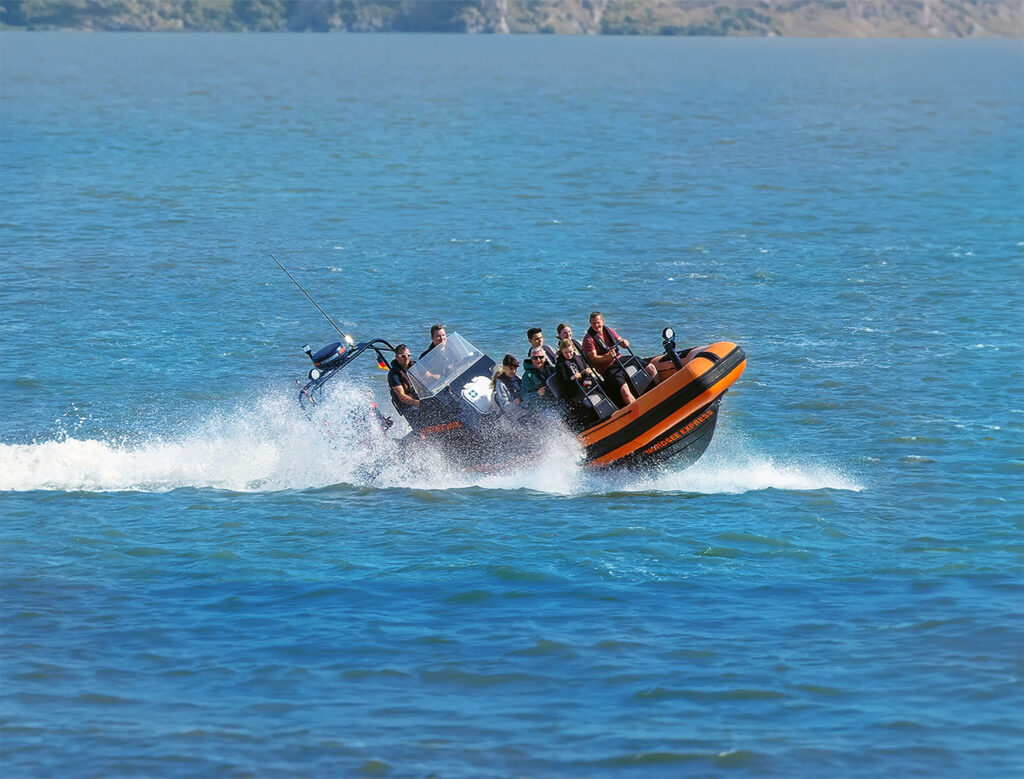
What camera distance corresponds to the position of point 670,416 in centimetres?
1612

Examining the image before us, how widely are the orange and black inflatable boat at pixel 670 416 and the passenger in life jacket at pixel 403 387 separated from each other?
2055 mm

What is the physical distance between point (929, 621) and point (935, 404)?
8447mm

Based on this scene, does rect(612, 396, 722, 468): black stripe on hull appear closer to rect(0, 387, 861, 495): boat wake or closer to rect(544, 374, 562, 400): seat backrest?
rect(0, 387, 861, 495): boat wake

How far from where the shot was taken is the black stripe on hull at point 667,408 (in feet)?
52.4

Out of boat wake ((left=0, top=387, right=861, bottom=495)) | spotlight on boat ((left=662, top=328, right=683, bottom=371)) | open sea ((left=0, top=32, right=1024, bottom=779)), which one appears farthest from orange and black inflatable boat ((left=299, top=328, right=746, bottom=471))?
open sea ((left=0, top=32, right=1024, bottom=779))

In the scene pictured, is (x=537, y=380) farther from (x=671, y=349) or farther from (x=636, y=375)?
(x=671, y=349)

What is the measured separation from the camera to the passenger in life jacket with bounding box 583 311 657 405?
16438mm

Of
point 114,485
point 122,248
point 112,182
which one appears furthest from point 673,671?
point 112,182

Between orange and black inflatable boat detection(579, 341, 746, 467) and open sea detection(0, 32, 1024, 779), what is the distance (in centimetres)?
45

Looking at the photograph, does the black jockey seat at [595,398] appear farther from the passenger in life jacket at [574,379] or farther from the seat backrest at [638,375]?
the seat backrest at [638,375]

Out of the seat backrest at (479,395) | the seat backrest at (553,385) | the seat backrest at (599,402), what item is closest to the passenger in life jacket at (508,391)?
the seat backrest at (479,395)

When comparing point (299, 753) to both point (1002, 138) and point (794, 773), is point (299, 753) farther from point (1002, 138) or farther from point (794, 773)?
point (1002, 138)

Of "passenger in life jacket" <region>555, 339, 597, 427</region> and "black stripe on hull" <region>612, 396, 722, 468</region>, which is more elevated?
"passenger in life jacket" <region>555, 339, 597, 427</region>

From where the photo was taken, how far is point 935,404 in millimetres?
20641
